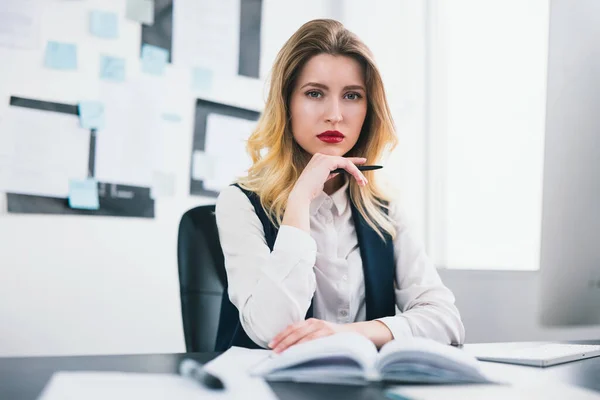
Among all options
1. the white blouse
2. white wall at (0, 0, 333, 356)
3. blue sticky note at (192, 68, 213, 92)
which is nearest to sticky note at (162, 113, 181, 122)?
white wall at (0, 0, 333, 356)


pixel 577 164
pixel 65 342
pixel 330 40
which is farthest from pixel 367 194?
pixel 65 342

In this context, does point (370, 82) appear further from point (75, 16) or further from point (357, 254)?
point (75, 16)

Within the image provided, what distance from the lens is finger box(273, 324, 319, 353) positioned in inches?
35.2

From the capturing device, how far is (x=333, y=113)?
1.30 m

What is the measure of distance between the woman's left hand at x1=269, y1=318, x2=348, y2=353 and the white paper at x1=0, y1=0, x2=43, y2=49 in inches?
56.4

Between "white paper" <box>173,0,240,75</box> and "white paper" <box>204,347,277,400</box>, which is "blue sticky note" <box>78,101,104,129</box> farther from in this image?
"white paper" <box>204,347,277,400</box>

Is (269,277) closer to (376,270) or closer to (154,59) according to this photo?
(376,270)

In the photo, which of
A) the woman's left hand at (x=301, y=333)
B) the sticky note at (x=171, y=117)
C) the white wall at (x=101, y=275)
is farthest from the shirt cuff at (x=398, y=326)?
the sticky note at (x=171, y=117)

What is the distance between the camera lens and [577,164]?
3.21ft

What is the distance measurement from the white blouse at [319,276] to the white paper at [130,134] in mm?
819

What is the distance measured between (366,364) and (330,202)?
0.73 meters

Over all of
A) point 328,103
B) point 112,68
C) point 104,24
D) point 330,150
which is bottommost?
point 330,150

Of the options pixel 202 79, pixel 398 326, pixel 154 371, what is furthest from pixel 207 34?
pixel 154 371

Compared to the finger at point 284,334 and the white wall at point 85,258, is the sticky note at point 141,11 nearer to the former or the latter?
the white wall at point 85,258
